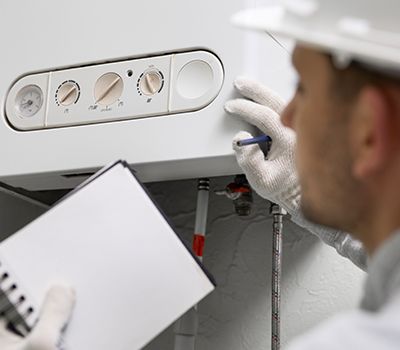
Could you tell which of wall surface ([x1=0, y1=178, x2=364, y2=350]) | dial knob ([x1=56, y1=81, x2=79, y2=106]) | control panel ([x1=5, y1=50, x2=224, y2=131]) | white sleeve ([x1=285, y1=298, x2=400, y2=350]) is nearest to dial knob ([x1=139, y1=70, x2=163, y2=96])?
control panel ([x1=5, y1=50, x2=224, y2=131])

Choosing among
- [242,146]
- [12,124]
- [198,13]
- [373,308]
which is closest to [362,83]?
[373,308]

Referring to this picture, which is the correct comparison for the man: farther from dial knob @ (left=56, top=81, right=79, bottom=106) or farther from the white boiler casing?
dial knob @ (left=56, top=81, right=79, bottom=106)

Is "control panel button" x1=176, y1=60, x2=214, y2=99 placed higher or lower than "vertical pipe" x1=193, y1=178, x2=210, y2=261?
higher

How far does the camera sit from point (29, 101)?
1029mm

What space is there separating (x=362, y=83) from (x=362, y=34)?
1.9 inches

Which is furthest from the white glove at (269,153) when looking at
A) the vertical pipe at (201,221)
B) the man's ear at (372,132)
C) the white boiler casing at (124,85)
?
the man's ear at (372,132)

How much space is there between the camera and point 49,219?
804mm

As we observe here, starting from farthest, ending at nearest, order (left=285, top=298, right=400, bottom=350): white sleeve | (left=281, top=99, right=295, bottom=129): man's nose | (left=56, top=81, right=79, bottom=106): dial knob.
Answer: (left=56, top=81, right=79, bottom=106): dial knob < (left=281, top=99, right=295, bottom=129): man's nose < (left=285, top=298, right=400, bottom=350): white sleeve

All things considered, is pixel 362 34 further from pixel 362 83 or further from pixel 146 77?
pixel 146 77

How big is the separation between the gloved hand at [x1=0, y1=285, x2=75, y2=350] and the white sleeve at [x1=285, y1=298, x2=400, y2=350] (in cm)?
32

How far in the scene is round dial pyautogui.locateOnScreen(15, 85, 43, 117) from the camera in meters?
1.02

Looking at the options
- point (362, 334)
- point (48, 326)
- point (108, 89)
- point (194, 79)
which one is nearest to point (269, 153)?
point (194, 79)

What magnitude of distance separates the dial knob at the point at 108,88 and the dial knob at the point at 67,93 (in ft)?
0.11

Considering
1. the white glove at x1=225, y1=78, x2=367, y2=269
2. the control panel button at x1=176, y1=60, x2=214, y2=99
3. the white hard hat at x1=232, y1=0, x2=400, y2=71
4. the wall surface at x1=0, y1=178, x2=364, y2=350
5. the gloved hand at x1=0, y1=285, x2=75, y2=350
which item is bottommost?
the wall surface at x1=0, y1=178, x2=364, y2=350
